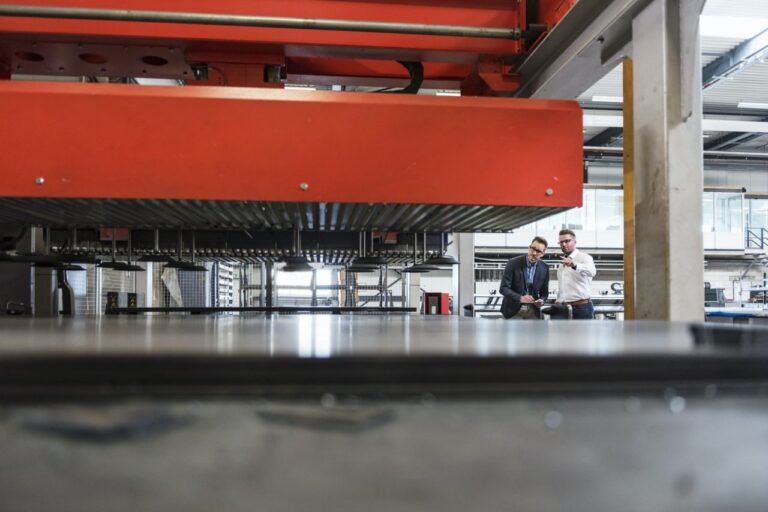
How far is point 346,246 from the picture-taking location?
3.06 metres

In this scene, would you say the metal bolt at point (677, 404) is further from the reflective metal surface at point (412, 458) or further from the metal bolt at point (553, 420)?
the metal bolt at point (553, 420)

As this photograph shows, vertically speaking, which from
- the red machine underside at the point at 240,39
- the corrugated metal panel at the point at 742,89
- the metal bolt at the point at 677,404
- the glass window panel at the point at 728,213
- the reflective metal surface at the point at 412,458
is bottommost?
the reflective metal surface at the point at 412,458

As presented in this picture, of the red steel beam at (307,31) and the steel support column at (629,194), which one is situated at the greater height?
the red steel beam at (307,31)

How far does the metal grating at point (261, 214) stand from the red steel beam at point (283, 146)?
98 millimetres

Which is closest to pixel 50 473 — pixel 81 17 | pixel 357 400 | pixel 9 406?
pixel 9 406

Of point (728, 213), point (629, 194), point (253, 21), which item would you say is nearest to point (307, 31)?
point (253, 21)

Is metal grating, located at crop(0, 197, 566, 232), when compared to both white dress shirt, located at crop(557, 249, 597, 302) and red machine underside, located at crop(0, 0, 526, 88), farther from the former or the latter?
white dress shirt, located at crop(557, 249, 597, 302)

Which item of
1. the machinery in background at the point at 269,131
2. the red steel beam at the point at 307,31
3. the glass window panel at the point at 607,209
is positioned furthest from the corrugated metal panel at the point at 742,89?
the machinery in background at the point at 269,131

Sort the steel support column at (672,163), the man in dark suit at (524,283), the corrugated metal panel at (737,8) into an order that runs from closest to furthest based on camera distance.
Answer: the steel support column at (672,163)
the man in dark suit at (524,283)
the corrugated metal panel at (737,8)

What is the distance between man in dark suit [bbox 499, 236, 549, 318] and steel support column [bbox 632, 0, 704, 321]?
382 centimetres

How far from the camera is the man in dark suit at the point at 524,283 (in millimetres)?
5223

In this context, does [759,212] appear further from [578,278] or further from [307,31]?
[307,31]

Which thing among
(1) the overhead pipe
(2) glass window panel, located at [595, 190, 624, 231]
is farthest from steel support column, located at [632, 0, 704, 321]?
(2) glass window panel, located at [595, 190, 624, 231]

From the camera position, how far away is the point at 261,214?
6.00 ft
